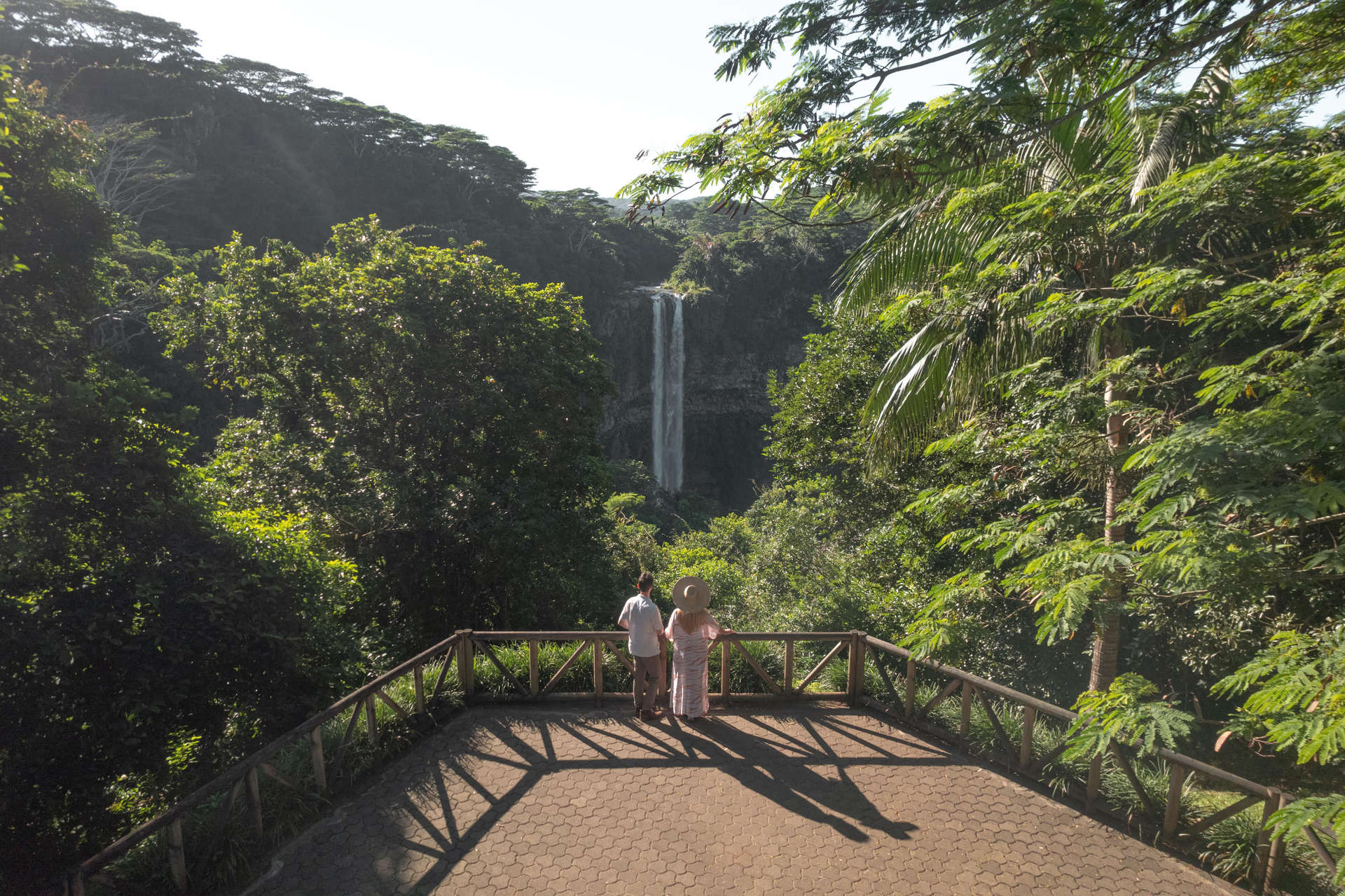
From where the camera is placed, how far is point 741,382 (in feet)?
151

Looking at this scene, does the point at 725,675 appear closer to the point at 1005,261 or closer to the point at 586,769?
the point at 586,769

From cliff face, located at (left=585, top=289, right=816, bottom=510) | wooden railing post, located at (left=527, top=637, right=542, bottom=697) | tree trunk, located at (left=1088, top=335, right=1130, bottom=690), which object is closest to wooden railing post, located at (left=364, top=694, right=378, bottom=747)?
wooden railing post, located at (left=527, top=637, right=542, bottom=697)

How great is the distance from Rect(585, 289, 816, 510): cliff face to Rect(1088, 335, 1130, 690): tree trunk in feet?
119

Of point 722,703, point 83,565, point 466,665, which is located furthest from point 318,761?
point 722,703

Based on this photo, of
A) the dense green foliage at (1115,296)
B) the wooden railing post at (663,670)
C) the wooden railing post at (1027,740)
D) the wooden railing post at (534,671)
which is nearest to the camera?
the dense green foliage at (1115,296)

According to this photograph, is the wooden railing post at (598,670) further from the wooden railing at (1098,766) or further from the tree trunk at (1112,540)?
the tree trunk at (1112,540)

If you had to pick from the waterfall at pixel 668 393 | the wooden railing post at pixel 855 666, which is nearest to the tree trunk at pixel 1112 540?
the wooden railing post at pixel 855 666

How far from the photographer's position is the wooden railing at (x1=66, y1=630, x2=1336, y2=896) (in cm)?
422

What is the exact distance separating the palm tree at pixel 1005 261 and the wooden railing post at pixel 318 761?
535 cm

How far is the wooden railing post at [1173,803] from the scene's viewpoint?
4680 millimetres

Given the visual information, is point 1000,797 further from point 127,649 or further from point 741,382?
point 741,382

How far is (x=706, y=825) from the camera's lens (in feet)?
16.4

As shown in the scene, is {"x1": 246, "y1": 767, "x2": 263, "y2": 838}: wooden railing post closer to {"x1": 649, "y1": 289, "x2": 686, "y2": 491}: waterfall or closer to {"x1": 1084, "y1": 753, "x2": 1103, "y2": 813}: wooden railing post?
{"x1": 1084, "y1": 753, "x2": 1103, "y2": 813}: wooden railing post

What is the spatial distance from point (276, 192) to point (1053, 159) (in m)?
35.5
